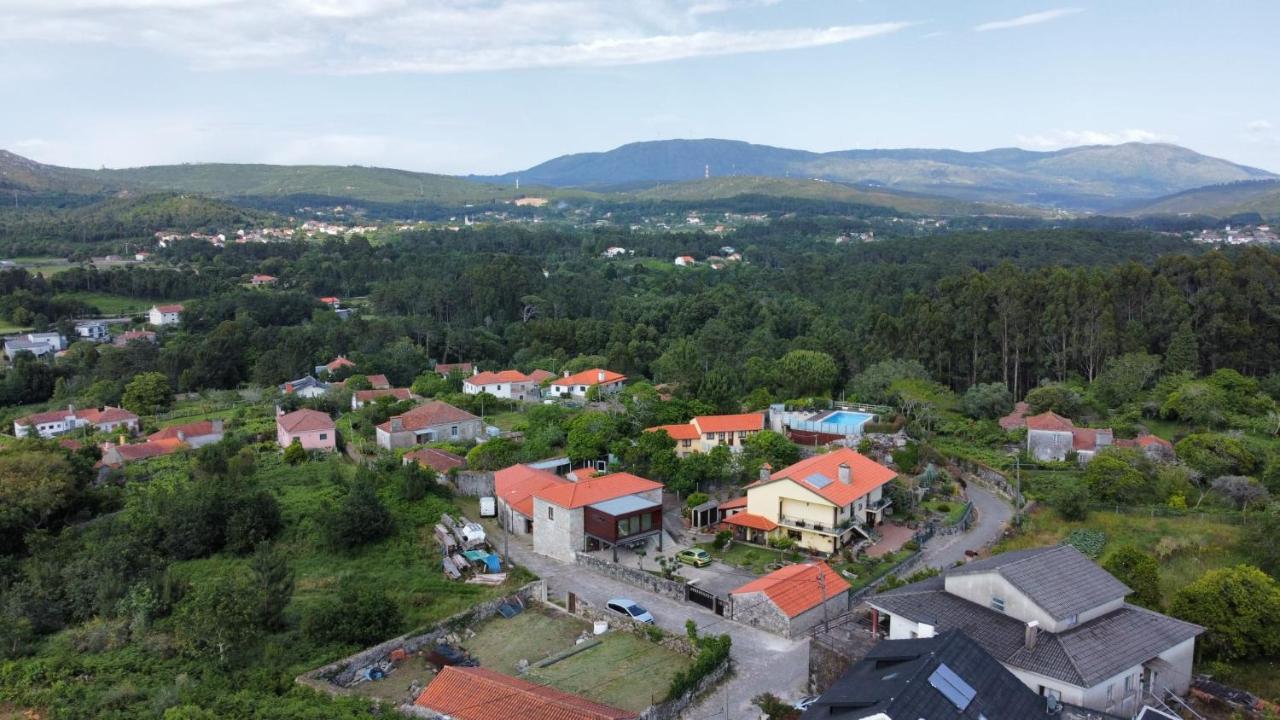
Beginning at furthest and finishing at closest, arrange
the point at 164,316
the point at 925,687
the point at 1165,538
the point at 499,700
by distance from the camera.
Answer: the point at 164,316
the point at 1165,538
the point at 499,700
the point at 925,687

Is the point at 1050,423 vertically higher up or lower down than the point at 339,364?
higher up

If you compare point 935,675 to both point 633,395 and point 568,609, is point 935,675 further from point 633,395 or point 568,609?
point 633,395

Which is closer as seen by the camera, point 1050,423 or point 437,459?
point 437,459

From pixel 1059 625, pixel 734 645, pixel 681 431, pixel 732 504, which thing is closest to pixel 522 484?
pixel 732 504

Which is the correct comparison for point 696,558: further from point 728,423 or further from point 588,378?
point 588,378

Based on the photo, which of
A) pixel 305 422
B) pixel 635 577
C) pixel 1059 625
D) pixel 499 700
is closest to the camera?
pixel 499 700

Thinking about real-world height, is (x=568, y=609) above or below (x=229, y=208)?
below

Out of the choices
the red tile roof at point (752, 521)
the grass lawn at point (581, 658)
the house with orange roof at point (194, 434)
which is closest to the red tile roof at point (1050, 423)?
the red tile roof at point (752, 521)

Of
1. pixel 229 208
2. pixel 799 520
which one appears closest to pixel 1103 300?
pixel 799 520
